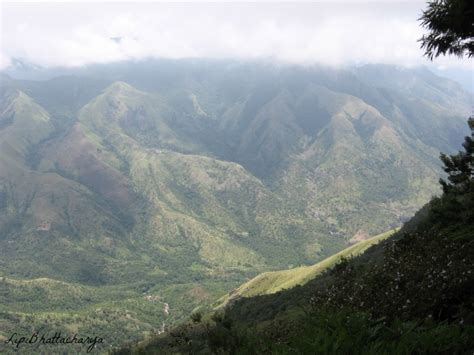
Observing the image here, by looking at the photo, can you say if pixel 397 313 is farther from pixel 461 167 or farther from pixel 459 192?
pixel 461 167

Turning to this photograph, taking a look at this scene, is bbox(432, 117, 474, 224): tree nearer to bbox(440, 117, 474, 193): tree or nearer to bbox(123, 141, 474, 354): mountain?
bbox(440, 117, 474, 193): tree

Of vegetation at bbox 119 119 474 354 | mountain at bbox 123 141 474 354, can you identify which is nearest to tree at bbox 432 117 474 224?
mountain at bbox 123 141 474 354

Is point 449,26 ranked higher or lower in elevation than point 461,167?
higher

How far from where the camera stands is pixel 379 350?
276 inches

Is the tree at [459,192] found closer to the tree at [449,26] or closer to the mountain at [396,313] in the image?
the mountain at [396,313]

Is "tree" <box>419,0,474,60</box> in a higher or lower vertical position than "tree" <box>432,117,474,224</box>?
higher

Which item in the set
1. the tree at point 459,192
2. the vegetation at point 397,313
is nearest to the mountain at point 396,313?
the vegetation at point 397,313

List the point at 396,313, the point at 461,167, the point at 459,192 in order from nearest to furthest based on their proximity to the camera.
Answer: the point at 396,313, the point at 459,192, the point at 461,167

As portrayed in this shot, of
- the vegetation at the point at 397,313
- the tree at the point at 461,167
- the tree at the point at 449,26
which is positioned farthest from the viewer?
the tree at the point at 461,167

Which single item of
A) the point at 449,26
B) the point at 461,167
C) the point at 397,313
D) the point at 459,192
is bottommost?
the point at 397,313

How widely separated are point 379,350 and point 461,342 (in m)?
1.74

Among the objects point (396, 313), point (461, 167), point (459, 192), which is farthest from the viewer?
point (461, 167)

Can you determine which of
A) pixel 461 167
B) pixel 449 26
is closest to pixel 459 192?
pixel 461 167

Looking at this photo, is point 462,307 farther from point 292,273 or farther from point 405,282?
point 292,273
